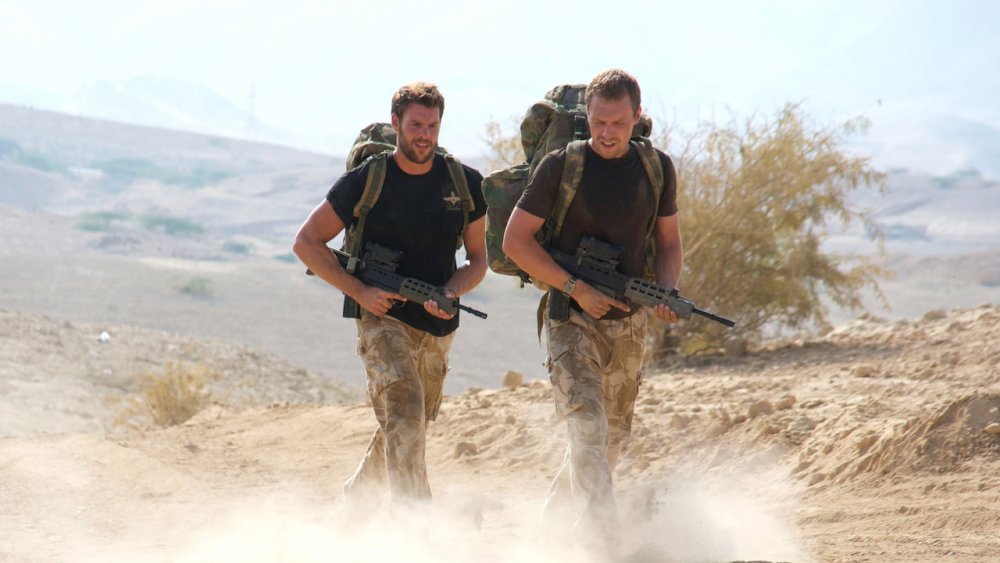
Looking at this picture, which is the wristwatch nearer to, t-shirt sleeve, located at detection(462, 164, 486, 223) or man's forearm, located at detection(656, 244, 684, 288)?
man's forearm, located at detection(656, 244, 684, 288)

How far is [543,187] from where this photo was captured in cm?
484

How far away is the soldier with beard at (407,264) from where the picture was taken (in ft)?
17.0

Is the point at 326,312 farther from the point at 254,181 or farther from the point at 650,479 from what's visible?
the point at 254,181

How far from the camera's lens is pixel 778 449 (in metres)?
7.53

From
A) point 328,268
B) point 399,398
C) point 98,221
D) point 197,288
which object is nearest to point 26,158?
point 98,221

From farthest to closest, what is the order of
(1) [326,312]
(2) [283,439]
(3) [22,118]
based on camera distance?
1. (3) [22,118]
2. (1) [326,312]
3. (2) [283,439]

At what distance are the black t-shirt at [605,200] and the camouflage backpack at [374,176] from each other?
1.78 feet

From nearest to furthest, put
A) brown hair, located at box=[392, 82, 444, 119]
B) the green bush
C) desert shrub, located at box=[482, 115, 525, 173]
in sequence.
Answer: brown hair, located at box=[392, 82, 444, 119] → desert shrub, located at box=[482, 115, 525, 173] → the green bush

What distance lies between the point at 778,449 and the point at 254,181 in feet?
338

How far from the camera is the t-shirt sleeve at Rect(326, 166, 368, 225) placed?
5273 millimetres

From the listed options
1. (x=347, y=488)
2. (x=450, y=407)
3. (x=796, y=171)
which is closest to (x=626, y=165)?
(x=347, y=488)

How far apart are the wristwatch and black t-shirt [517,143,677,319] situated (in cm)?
18

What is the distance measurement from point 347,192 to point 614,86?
128 centimetres

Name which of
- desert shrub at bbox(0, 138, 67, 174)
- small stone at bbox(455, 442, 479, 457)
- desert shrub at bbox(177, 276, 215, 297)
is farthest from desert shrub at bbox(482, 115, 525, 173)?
desert shrub at bbox(0, 138, 67, 174)
